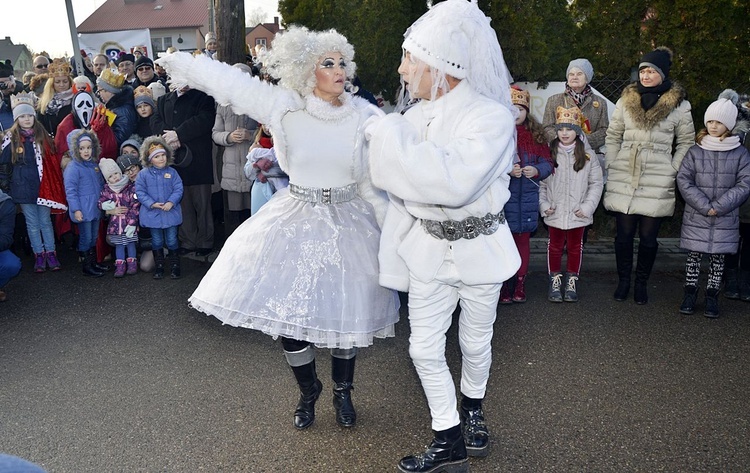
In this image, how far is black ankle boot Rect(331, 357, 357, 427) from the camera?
3.87 metres

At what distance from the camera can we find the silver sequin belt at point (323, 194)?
3.77 m

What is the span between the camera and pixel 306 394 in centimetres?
385

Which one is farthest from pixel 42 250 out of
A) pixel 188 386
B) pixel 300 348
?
pixel 300 348

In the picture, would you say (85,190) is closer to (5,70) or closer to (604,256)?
(5,70)

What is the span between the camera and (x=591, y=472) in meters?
3.39

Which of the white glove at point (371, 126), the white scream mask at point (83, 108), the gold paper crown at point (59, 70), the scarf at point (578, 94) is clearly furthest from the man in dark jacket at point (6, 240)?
the scarf at point (578, 94)

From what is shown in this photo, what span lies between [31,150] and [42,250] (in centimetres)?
99

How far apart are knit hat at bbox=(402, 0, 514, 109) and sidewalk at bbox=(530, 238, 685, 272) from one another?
4.26 metres

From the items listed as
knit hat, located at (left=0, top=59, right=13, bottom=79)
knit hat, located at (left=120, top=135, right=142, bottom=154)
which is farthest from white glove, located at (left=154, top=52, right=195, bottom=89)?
knit hat, located at (left=0, top=59, right=13, bottom=79)

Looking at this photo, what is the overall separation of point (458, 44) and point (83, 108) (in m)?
5.52

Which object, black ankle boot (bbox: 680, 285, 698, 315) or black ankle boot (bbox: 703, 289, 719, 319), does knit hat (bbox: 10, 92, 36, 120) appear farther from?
black ankle boot (bbox: 703, 289, 719, 319)

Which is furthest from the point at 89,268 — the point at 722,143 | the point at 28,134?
the point at 722,143

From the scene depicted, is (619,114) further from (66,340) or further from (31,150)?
(31,150)

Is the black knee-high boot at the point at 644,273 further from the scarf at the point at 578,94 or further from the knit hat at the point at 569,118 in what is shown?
the scarf at the point at 578,94
